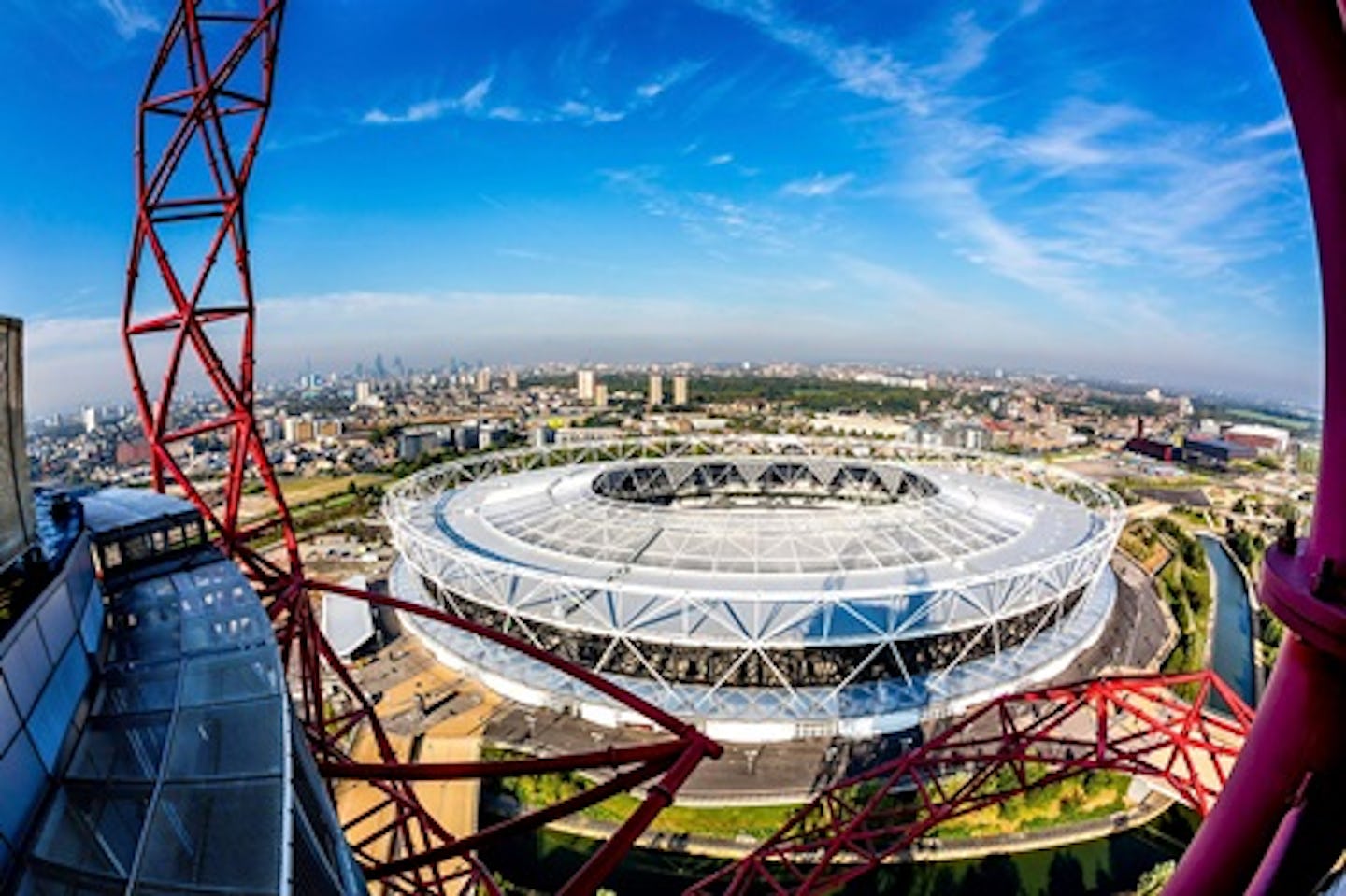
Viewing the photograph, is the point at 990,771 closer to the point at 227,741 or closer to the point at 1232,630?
the point at 227,741

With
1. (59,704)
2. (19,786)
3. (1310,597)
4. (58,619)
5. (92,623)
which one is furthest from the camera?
(92,623)

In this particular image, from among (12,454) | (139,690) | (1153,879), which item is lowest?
(1153,879)

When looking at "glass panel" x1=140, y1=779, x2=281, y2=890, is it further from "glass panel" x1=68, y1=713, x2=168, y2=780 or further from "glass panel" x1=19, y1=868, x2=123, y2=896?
"glass panel" x1=68, y1=713, x2=168, y2=780

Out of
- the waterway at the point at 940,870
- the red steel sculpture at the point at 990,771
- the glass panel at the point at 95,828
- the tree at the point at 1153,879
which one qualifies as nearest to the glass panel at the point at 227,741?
the glass panel at the point at 95,828

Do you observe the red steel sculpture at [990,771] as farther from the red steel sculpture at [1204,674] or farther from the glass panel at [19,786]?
the glass panel at [19,786]

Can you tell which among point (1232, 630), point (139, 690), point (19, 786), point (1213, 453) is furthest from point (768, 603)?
point (1213, 453)

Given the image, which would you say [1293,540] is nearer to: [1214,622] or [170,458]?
[170,458]
